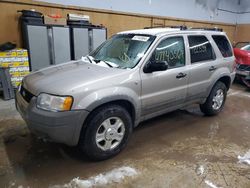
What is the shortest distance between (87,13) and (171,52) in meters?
4.61

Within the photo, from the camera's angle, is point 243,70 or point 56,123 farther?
point 243,70

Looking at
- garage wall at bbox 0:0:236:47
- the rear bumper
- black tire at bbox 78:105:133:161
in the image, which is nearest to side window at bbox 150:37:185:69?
black tire at bbox 78:105:133:161

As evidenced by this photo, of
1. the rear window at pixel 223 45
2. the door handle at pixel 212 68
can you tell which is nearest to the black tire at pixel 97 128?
the door handle at pixel 212 68

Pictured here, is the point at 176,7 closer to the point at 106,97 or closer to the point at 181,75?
the point at 181,75

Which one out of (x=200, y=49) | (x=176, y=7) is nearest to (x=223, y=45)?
(x=200, y=49)

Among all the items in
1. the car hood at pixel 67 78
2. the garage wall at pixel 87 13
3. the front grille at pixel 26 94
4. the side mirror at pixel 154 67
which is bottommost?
the front grille at pixel 26 94

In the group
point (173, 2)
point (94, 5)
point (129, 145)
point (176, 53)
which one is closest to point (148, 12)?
point (173, 2)

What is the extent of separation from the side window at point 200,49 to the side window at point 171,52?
8.4 inches

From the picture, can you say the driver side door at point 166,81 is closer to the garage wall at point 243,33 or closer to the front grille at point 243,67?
the front grille at point 243,67

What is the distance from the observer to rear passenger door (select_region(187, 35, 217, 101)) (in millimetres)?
3371

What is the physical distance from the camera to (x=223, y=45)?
3.98 m

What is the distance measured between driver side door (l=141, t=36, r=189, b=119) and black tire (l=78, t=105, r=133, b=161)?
364 millimetres

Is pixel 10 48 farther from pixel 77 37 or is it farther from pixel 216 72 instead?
pixel 216 72

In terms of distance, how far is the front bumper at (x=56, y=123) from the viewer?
7.13 ft
